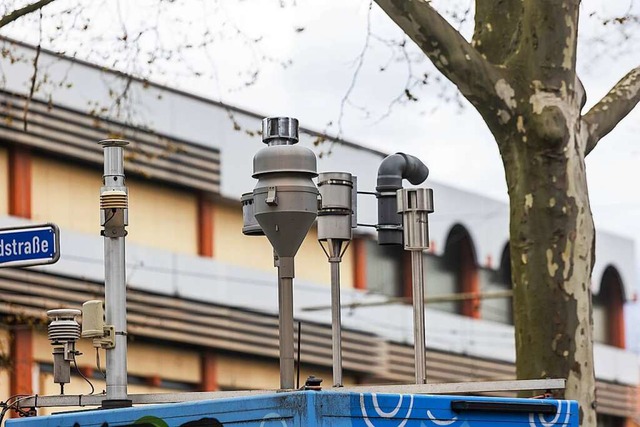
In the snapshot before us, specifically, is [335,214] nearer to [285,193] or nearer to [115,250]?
[115,250]

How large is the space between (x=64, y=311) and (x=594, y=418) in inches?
168

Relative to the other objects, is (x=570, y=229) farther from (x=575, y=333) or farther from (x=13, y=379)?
(x=13, y=379)

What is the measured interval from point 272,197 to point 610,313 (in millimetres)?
46387

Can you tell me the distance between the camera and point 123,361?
8.90 m

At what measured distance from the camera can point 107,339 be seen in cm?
900

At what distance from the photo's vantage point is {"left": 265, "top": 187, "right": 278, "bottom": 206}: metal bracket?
783 cm

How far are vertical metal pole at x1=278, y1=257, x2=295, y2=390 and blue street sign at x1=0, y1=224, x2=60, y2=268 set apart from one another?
2.06 m

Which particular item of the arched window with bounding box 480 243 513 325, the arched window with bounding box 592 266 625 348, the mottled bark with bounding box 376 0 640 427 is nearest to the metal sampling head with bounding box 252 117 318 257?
the mottled bark with bounding box 376 0 640 427

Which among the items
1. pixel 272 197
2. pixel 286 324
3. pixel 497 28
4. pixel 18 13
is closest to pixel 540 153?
pixel 497 28

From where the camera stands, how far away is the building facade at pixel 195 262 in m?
29.2

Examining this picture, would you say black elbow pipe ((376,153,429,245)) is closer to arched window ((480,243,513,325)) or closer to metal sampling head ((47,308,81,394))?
metal sampling head ((47,308,81,394))

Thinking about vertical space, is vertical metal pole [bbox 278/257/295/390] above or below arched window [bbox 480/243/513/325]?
below

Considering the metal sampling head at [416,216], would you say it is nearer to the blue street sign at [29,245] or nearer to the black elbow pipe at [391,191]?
the black elbow pipe at [391,191]

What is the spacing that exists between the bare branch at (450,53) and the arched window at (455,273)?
1211 inches
